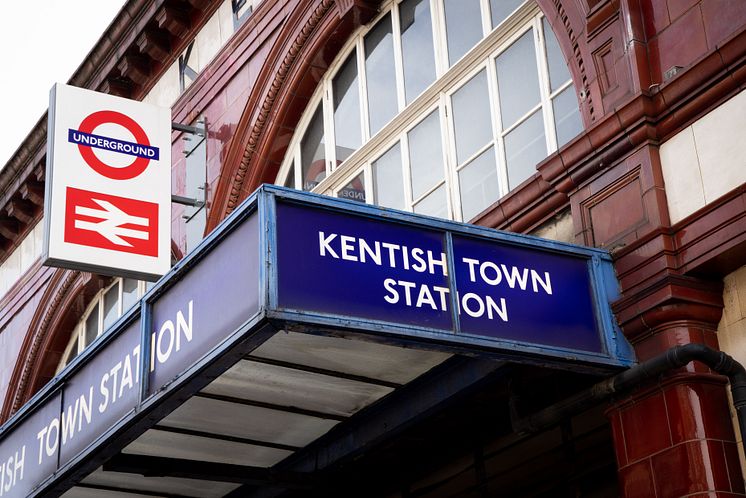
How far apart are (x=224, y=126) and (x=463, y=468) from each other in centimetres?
652

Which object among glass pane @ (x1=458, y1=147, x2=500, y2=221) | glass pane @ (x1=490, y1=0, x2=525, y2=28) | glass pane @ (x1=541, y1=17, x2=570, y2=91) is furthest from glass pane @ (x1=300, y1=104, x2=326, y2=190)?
glass pane @ (x1=541, y1=17, x2=570, y2=91)

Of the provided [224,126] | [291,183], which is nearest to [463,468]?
[291,183]

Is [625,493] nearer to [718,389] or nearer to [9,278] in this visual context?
[718,389]

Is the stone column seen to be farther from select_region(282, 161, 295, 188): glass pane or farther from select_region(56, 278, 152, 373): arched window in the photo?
select_region(56, 278, 152, 373): arched window

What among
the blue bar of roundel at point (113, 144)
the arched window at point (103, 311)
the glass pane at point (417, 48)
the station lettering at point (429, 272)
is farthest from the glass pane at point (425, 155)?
the arched window at point (103, 311)

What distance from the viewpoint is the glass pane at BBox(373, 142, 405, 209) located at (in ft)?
43.1

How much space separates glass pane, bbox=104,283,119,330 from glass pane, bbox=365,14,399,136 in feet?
22.2

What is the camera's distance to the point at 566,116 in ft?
36.0

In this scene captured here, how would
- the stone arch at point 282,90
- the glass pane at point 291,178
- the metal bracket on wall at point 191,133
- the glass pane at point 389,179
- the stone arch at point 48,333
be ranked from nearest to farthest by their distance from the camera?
the glass pane at point 389,179, the stone arch at point 282,90, the glass pane at point 291,178, the metal bracket on wall at point 191,133, the stone arch at point 48,333

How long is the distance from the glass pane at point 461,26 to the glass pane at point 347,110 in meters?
1.77

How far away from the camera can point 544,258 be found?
29.7 feet

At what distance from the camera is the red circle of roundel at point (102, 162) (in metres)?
14.3

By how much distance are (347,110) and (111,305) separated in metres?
6.51

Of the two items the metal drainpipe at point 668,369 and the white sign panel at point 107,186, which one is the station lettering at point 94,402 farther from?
the metal drainpipe at point 668,369
